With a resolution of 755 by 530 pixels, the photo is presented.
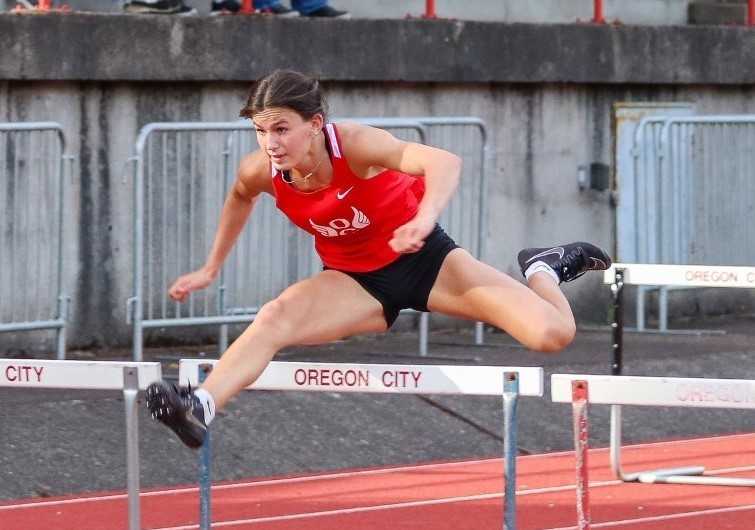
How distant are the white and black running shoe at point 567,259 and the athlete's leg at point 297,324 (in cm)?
79

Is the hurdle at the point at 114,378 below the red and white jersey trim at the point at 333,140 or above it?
below

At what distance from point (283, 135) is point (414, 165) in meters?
0.51

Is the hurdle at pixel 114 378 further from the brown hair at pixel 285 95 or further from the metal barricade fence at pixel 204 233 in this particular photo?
the metal barricade fence at pixel 204 233

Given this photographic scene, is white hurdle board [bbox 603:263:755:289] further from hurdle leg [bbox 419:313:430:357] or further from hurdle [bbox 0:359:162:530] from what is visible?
hurdle leg [bbox 419:313:430:357]

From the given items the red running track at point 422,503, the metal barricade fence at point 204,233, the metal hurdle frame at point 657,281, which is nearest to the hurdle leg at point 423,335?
the metal barricade fence at point 204,233

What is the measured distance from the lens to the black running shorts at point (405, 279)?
6.73 metres

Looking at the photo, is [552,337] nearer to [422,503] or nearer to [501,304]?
[501,304]

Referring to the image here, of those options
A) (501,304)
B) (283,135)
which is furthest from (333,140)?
(501,304)

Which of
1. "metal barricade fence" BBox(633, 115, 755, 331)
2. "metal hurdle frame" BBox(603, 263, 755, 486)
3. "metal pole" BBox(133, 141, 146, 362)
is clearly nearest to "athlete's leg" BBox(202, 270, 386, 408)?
"metal hurdle frame" BBox(603, 263, 755, 486)

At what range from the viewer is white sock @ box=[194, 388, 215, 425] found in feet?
19.7

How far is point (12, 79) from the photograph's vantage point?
10.7m

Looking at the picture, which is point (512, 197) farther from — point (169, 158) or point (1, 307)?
point (1, 307)

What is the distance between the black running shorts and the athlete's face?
0.63 m

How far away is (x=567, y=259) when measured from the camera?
721 cm
